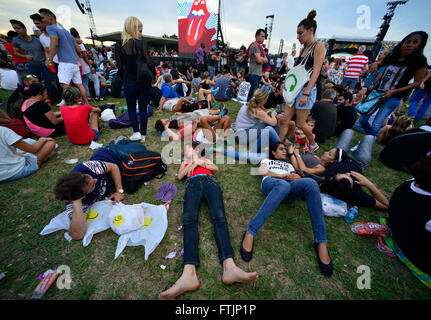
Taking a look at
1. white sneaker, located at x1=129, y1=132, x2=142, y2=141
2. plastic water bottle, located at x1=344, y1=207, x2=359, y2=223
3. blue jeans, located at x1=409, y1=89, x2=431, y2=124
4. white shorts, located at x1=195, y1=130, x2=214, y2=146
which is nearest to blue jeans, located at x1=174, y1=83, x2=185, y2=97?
white sneaker, located at x1=129, y1=132, x2=142, y2=141

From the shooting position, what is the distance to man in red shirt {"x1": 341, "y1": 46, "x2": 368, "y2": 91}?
6508 mm

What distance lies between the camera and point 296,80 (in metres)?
3.15

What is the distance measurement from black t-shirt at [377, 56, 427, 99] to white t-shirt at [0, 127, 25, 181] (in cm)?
727

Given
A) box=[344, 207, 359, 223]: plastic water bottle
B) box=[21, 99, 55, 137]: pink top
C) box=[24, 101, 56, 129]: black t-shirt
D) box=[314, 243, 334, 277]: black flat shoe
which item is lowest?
box=[314, 243, 334, 277]: black flat shoe

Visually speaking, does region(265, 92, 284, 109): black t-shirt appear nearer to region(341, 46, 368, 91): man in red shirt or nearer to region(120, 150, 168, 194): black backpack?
region(341, 46, 368, 91): man in red shirt

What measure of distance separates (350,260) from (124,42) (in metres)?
5.05

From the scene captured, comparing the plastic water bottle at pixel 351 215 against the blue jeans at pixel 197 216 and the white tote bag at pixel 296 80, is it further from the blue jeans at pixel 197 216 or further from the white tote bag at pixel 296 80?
the white tote bag at pixel 296 80

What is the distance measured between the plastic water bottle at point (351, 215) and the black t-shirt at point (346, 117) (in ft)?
9.32

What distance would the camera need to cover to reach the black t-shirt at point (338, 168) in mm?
2643

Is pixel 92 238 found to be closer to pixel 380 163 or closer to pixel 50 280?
pixel 50 280

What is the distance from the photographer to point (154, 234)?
210 centimetres

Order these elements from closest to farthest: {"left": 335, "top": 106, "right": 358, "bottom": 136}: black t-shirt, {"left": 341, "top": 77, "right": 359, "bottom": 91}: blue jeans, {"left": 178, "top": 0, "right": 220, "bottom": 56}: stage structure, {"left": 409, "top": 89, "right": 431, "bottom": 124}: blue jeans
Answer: {"left": 335, "top": 106, "right": 358, "bottom": 136}: black t-shirt → {"left": 409, "top": 89, "right": 431, "bottom": 124}: blue jeans → {"left": 341, "top": 77, "right": 359, "bottom": 91}: blue jeans → {"left": 178, "top": 0, "right": 220, "bottom": 56}: stage structure

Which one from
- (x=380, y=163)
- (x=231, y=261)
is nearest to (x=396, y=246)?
(x=231, y=261)

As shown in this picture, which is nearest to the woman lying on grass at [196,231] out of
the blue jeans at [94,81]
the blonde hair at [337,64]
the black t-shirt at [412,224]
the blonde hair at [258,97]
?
the black t-shirt at [412,224]
